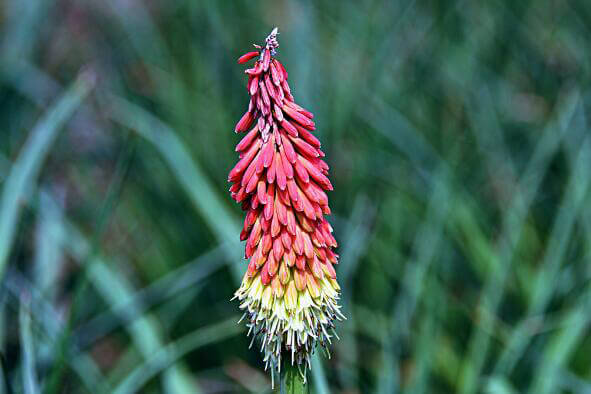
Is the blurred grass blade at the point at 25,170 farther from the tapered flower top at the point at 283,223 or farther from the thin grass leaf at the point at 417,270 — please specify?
the thin grass leaf at the point at 417,270

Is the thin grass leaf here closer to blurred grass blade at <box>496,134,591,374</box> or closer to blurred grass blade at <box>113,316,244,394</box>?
blurred grass blade at <box>496,134,591,374</box>

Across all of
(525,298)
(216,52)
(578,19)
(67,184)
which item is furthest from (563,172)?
(67,184)

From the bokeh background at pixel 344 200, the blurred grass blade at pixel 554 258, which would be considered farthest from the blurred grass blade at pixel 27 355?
the blurred grass blade at pixel 554 258

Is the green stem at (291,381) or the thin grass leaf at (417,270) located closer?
the green stem at (291,381)

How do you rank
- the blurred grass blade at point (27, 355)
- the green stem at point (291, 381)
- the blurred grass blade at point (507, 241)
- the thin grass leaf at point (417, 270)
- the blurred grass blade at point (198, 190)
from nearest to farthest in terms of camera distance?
the green stem at point (291, 381)
the blurred grass blade at point (27, 355)
the thin grass leaf at point (417, 270)
the blurred grass blade at point (507, 241)
the blurred grass blade at point (198, 190)

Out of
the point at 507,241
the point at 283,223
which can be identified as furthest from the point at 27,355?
the point at 507,241

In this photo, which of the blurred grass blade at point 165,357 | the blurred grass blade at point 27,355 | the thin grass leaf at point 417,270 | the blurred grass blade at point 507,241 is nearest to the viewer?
the blurred grass blade at point 27,355

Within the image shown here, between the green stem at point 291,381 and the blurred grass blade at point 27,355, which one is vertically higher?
the blurred grass blade at point 27,355
